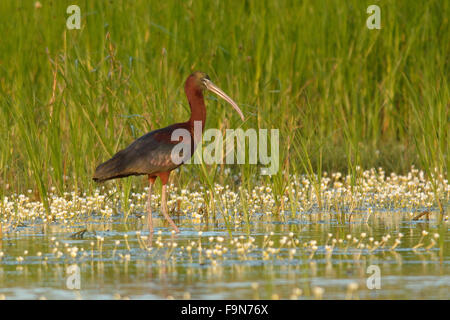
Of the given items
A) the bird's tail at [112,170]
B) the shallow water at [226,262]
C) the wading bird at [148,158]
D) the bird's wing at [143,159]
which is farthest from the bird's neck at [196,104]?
the shallow water at [226,262]

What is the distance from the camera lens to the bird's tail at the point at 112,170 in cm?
959

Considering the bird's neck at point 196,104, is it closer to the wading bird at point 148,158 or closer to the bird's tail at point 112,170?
the wading bird at point 148,158

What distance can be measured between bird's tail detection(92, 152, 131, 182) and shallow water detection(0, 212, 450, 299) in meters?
0.56

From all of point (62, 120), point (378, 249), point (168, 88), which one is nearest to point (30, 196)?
point (62, 120)

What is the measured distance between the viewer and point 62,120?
12383 mm

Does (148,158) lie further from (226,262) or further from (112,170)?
(226,262)

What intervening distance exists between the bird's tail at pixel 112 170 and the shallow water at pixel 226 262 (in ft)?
1.85

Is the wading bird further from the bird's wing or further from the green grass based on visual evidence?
the green grass

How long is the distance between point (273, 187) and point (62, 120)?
3.48 m

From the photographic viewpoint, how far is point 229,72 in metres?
12.9

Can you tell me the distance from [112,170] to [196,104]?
129cm

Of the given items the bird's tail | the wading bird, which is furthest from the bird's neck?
the bird's tail

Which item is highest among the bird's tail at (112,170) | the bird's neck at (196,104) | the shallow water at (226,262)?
the bird's neck at (196,104)

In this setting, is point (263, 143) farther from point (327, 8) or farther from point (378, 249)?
point (327, 8)
